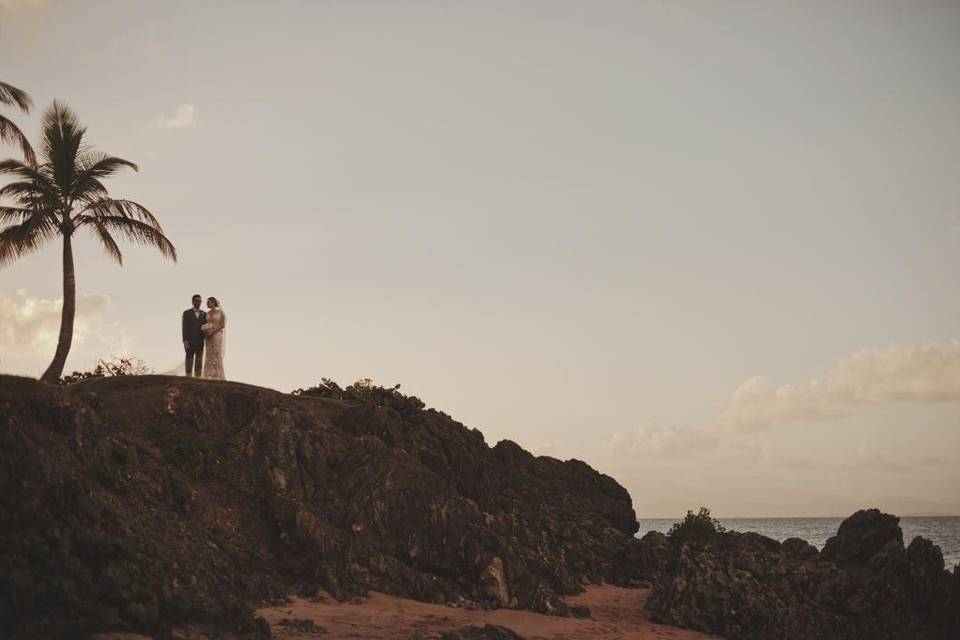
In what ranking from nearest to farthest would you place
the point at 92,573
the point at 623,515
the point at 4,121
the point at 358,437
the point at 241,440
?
1. the point at 92,573
2. the point at 241,440
3. the point at 358,437
4. the point at 4,121
5. the point at 623,515

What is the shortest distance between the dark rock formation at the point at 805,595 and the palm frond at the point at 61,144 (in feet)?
98.4

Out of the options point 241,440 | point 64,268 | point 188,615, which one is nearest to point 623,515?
point 241,440

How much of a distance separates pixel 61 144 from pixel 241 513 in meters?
20.8

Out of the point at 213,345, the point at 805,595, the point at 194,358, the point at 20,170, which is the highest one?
the point at 20,170

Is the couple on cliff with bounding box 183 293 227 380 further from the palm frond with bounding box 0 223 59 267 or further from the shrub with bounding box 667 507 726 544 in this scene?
the shrub with bounding box 667 507 726 544

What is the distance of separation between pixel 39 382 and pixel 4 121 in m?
16.0

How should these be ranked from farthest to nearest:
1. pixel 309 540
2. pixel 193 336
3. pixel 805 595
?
pixel 193 336 < pixel 805 595 < pixel 309 540

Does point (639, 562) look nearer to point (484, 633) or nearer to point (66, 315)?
point (484, 633)

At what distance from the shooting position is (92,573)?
15.2 m

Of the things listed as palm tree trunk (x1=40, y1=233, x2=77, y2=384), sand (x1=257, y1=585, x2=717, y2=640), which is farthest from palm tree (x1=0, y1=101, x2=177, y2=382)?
sand (x1=257, y1=585, x2=717, y2=640)

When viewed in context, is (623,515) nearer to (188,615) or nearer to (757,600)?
(757,600)

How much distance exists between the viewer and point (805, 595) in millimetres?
23766

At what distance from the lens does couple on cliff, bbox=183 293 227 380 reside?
32.0 m

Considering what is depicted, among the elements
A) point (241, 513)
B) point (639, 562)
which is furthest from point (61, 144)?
point (639, 562)
